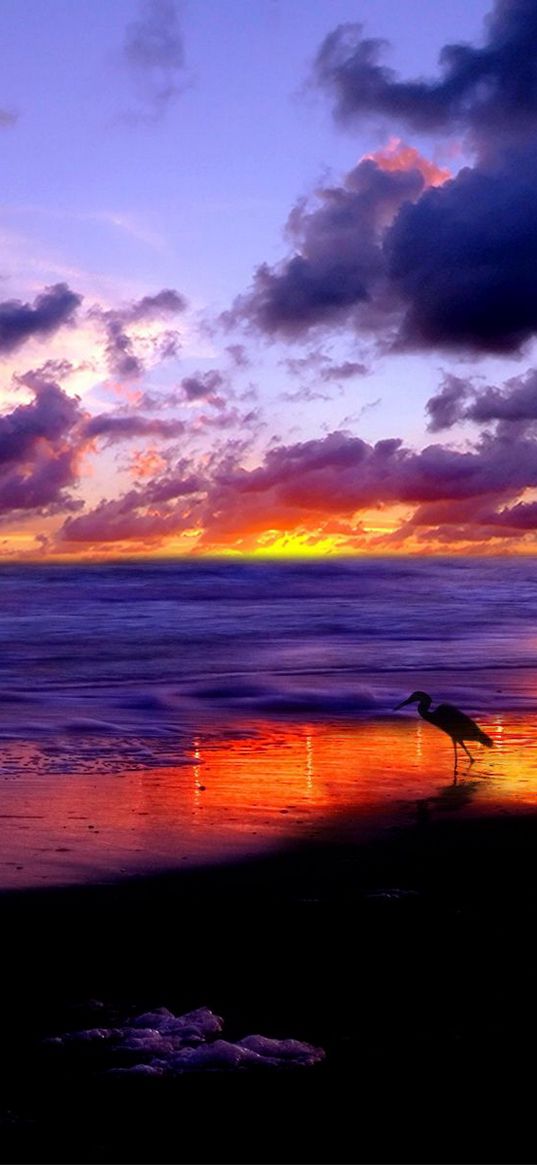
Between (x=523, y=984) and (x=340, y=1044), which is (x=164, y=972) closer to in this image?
(x=340, y=1044)

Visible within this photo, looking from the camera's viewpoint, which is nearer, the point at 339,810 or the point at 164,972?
the point at 164,972

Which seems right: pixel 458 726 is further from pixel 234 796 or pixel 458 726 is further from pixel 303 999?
pixel 303 999

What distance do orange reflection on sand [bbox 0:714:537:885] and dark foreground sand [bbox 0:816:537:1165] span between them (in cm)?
72

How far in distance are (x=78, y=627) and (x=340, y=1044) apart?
3754cm

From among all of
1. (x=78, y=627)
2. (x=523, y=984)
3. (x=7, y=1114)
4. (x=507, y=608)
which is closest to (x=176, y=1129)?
(x=7, y=1114)

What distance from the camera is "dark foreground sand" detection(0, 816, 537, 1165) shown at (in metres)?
4.80

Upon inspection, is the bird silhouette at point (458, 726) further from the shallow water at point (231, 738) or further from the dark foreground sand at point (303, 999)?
the dark foreground sand at point (303, 999)

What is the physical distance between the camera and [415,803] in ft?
36.7

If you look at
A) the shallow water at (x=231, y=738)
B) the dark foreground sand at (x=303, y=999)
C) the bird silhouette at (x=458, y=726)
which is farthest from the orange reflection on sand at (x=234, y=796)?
the dark foreground sand at (x=303, y=999)

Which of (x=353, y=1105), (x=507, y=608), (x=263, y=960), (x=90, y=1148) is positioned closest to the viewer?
(x=90, y=1148)

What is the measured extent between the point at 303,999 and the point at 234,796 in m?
5.22

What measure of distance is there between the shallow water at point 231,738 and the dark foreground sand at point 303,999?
1006 millimetres

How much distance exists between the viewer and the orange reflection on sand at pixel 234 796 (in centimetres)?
902

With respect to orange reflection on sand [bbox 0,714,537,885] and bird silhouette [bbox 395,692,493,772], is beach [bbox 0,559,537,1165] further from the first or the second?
bird silhouette [bbox 395,692,493,772]
